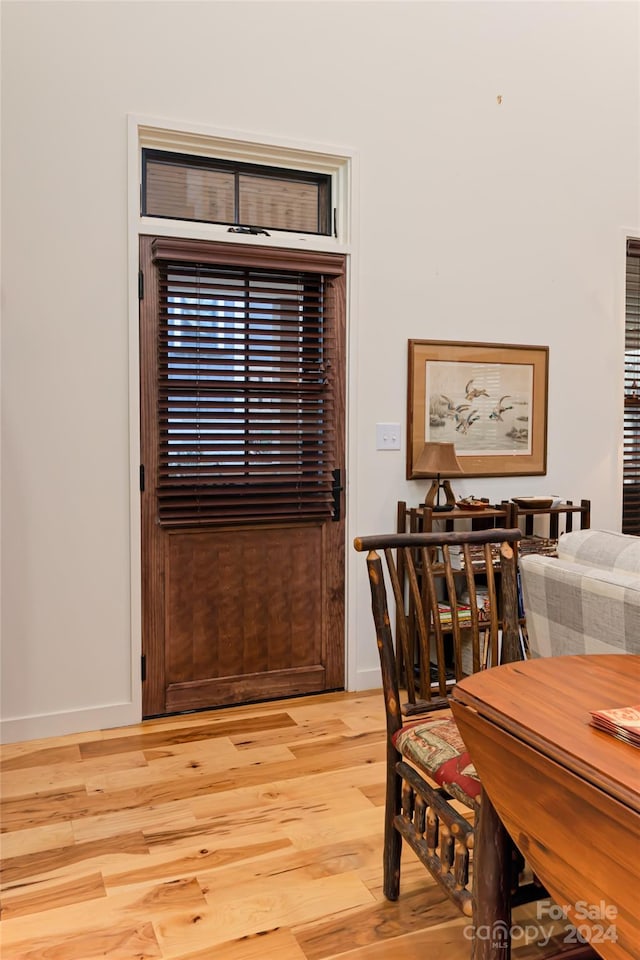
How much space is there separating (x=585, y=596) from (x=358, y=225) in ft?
7.77

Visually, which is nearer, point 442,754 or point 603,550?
point 442,754

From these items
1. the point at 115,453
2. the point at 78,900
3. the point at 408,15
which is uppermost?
the point at 408,15

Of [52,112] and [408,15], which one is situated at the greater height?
[408,15]

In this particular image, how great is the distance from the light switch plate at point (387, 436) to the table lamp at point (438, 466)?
0.15 meters

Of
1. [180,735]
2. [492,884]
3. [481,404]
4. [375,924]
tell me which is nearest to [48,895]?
[375,924]

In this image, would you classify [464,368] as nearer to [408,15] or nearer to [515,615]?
[408,15]

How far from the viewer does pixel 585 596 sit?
5.74 ft

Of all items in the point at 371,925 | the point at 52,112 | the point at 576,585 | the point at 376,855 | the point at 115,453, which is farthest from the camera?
the point at 115,453

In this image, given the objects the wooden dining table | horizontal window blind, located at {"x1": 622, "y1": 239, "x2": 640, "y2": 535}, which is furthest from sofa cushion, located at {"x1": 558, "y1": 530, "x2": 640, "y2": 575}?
horizontal window blind, located at {"x1": 622, "y1": 239, "x2": 640, "y2": 535}

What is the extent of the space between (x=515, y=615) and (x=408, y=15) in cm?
307

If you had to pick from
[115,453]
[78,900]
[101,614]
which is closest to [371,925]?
[78,900]

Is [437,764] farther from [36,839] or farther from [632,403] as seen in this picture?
[632,403]

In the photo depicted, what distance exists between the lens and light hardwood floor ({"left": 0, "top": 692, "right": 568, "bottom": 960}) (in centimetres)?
184

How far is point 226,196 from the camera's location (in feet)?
11.1
